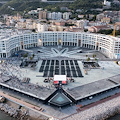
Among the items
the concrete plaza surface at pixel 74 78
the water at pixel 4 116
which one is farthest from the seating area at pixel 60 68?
Result: the water at pixel 4 116

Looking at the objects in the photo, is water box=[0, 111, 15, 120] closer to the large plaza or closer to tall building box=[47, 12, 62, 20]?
the large plaza

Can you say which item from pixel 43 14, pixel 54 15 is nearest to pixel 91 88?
pixel 43 14

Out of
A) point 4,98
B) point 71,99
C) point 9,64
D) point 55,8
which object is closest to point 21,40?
point 9,64

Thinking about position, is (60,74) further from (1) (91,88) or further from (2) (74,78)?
(1) (91,88)

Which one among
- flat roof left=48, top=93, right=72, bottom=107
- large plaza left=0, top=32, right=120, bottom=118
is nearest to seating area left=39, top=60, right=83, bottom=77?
large plaza left=0, top=32, right=120, bottom=118

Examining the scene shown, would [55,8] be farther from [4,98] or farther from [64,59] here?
[4,98]

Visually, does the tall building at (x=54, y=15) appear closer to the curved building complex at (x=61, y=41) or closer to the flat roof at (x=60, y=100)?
the curved building complex at (x=61, y=41)
